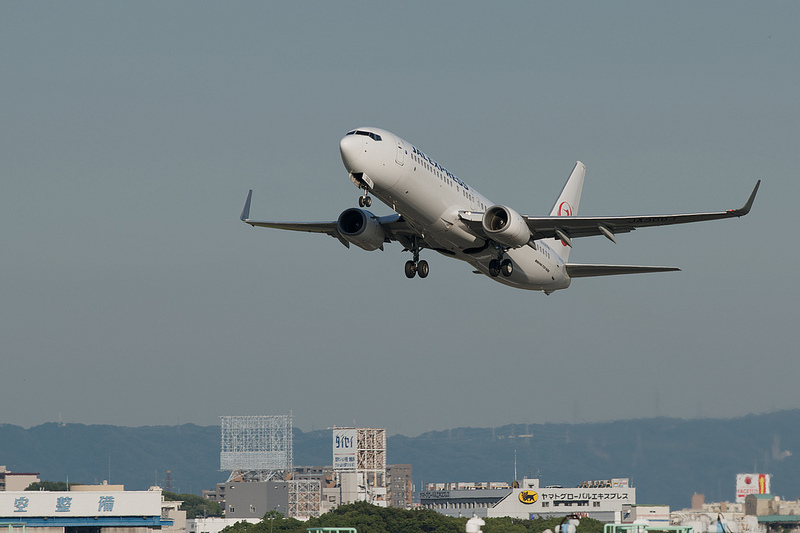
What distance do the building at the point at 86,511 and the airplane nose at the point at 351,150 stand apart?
60843mm

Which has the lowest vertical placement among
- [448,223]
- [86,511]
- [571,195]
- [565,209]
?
[86,511]

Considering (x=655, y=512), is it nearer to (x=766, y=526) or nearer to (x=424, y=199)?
(x=766, y=526)

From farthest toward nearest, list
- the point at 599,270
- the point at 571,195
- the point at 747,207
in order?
the point at 571,195 → the point at 599,270 → the point at 747,207

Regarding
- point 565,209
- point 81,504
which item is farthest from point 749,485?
point 565,209

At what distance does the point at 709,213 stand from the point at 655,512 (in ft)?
350

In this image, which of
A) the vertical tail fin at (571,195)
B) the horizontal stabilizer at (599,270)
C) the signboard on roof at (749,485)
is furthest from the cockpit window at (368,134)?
the signboard on roof at (749,485)

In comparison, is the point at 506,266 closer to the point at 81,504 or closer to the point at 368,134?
Answer: the point at 368,134

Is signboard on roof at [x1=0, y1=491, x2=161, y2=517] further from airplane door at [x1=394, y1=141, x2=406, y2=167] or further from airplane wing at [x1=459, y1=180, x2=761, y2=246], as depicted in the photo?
airplane door at [x1=394, y1=141, x2=406, y2=167]

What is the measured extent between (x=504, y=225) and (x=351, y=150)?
30.7ft

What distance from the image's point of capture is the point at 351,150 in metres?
52.0

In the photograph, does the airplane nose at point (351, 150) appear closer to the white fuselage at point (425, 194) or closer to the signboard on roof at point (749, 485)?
the white fuselage at point (425, 194)

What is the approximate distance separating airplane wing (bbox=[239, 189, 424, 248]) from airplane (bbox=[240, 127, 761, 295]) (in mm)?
54

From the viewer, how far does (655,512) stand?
15325 cm

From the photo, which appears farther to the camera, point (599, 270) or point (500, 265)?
point (599, 270)
